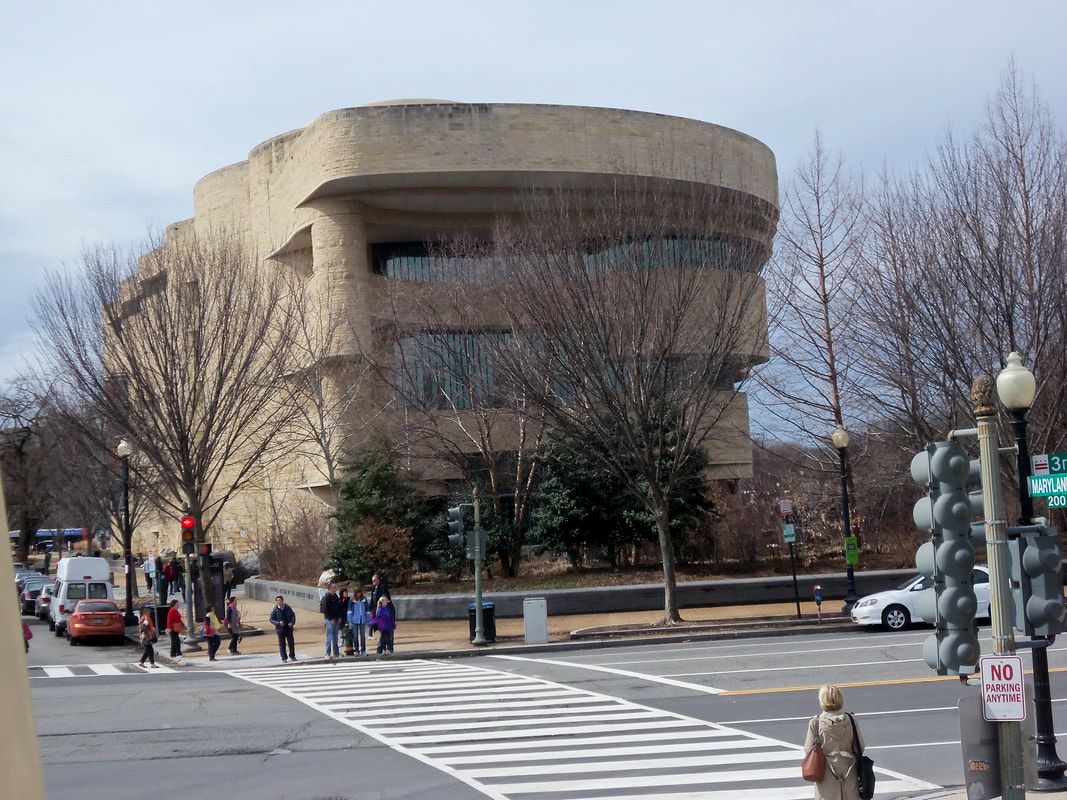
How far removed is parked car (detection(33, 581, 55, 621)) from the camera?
138 feet

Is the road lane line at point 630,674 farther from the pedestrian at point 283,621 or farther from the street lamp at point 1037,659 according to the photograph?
the street lamp at point 1037,659

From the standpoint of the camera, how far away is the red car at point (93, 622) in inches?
1302

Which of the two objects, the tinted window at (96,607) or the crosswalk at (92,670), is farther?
the tinted window at (96,607)

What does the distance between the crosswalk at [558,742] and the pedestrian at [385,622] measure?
200 inches

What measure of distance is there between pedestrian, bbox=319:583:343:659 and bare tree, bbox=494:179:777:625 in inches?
291

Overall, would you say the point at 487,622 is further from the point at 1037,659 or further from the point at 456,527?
the point at 1037,659

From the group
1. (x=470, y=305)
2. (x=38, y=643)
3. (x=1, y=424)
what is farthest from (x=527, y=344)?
(x=1, y=424)

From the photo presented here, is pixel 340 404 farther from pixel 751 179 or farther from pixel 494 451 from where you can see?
pixel 751 179

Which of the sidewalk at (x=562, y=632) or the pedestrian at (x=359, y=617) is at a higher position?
the pedestrian at (x=359, y=617)

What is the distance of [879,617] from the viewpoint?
2538 cm

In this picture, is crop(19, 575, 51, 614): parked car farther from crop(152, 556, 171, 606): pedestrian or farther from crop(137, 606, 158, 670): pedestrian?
crop(137, 606, 158, 670): pedestrian

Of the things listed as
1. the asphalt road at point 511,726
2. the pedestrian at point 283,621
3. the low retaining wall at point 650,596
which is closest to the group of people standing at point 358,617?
the pedestrian at point 283,621

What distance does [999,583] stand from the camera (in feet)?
25.4

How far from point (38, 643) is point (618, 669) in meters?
22.1
